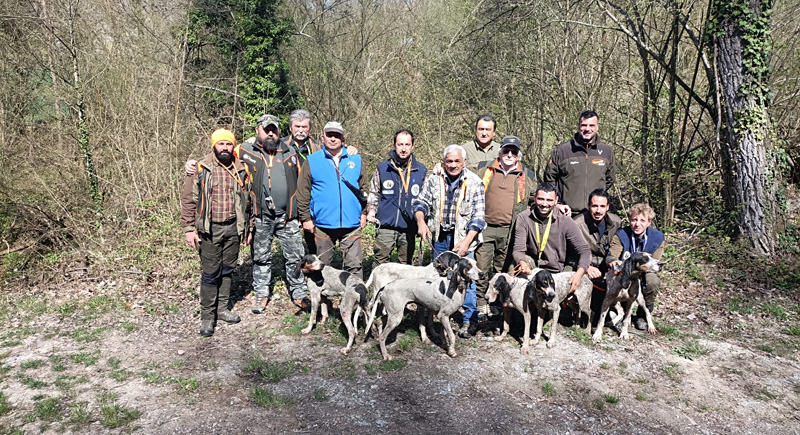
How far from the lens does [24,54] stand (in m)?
9.99

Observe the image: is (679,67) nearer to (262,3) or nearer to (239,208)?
(239,208)

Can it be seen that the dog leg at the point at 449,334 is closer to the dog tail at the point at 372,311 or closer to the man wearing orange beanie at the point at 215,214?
the dog tail at the point at 372,311

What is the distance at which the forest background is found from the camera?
7641 mm

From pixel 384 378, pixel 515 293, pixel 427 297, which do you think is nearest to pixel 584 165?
pixel 515 293

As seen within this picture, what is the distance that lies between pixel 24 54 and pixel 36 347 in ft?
24.6

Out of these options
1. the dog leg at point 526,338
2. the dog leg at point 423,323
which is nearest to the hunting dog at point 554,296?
the dog leg at point 526,338

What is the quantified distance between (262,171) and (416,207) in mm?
2138

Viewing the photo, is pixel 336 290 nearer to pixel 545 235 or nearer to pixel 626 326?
pixel 545 235

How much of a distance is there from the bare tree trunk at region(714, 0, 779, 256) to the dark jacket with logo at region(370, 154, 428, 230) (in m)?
5.43

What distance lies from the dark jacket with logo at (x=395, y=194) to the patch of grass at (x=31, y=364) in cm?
413

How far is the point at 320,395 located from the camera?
4566mm

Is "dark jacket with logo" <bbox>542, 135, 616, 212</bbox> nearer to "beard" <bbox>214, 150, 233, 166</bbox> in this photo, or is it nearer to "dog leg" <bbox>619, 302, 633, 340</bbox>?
"dog leg" <bbox>619, 302, 633, 340</bbox>

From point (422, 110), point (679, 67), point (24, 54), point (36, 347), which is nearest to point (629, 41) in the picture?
point (679, 67)

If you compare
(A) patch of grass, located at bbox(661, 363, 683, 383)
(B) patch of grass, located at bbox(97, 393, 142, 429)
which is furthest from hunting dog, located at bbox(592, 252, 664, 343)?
(B) patch of grass, located at bbox(97, 393, 142, 429)
